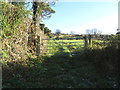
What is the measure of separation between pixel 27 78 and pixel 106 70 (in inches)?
Answer: 105

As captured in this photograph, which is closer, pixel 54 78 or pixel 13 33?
pixel 54 78

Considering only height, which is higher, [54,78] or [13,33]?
[13,33]

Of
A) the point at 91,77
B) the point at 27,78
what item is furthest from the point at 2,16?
the point at 91,77

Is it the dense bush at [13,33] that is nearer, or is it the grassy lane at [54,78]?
the grassy lane at [54,78]

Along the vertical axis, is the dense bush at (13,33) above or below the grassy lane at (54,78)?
above

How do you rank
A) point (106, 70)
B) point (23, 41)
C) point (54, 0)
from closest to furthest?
1. point (106, 70)
2. point (23, 41)
3. point (54, 0)

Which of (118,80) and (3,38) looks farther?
(3,38)

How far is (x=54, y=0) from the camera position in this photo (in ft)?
42.0

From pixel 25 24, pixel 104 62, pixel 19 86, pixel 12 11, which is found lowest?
pixel 19 86

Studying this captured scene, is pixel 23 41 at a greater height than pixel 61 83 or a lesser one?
greater

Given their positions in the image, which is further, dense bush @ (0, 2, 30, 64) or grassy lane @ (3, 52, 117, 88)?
dense bush @ (0, 2, 30, 64)

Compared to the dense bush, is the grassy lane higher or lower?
lower

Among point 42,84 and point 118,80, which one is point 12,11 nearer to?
point 42,84

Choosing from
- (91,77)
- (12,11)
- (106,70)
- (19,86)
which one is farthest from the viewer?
(12,11)
